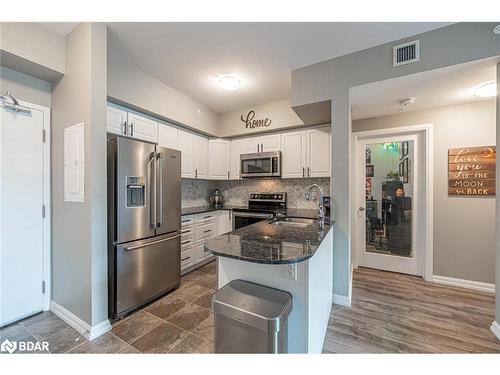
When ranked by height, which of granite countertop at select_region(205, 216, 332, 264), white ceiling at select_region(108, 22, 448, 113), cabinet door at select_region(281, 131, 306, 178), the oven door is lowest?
the oven door

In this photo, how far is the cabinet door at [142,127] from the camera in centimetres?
270

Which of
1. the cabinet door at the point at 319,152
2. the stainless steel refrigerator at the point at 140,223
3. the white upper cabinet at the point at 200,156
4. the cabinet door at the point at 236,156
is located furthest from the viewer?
the cabinet door at the point at 236,156

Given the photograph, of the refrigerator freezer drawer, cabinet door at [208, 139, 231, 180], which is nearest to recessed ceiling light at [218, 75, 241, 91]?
cabinet door at [208, 139, 231, 180]

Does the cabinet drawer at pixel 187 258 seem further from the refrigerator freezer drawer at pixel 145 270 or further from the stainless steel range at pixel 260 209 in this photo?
the stainless steel range at pixel 260 209

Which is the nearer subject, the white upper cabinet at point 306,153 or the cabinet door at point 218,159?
the white upper cabinet at point 306,153

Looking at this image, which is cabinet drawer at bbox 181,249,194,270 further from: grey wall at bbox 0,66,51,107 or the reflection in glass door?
the reflection in glass door

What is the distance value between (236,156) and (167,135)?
1.37 m

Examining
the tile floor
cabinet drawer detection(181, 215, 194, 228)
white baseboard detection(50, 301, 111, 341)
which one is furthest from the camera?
cabinet drawer detection(181, 215, 194, 228)

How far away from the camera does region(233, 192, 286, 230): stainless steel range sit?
11.3 ft

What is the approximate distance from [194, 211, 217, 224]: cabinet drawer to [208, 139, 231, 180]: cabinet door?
2.53 feet

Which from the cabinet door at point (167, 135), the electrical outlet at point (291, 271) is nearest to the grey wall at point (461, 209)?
the electrical outlet at point (291, 271)

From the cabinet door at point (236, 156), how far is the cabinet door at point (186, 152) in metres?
0.82

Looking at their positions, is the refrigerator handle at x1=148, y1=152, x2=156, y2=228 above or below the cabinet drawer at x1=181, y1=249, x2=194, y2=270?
above
